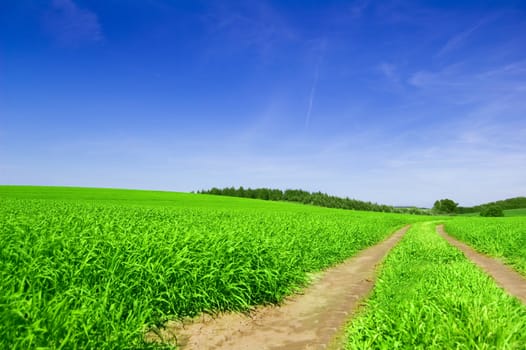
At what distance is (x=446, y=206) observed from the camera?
131m

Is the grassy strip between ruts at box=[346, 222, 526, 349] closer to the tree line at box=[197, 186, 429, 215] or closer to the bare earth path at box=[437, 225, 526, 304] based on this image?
the bare earth path at box=[437, 225, 526, 304]

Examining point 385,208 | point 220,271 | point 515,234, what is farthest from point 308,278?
point 385,208

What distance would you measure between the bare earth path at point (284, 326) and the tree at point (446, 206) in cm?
13490

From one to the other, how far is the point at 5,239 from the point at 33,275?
221 cm

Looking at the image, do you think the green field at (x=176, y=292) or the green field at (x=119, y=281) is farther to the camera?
the green field at (x=176, y=292)

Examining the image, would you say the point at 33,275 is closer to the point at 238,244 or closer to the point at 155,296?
the point at 155,296

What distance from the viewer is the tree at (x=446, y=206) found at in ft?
424

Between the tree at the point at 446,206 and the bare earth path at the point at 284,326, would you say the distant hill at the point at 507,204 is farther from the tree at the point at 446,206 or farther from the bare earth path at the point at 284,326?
the bare earth path at the point at 284,326

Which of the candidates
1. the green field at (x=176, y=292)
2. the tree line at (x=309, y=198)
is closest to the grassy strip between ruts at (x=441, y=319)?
the green field at (x=176, y=292)

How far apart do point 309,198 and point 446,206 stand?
59.4 meters

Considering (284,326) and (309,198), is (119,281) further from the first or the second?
(309,198)

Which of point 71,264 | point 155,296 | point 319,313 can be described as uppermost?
point 71,264

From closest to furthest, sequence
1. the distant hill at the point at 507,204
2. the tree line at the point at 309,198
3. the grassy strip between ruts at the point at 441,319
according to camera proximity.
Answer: the grassy strip between ruts at the point at 441,319, the tree line at the point at 309,198, the distant hill at the point at 507,204

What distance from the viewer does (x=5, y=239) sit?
6.81 metres
